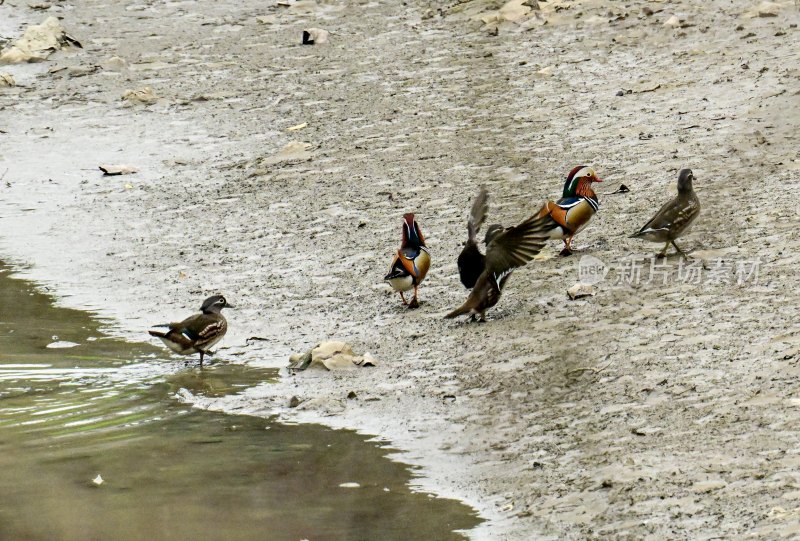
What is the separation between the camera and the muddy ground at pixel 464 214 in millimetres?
6867

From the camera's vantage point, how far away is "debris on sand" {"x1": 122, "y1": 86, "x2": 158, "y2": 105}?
53.0 ft

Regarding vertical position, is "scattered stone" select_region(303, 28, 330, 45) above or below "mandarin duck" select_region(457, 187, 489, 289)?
above

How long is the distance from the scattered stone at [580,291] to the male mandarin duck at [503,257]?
458 millimetres

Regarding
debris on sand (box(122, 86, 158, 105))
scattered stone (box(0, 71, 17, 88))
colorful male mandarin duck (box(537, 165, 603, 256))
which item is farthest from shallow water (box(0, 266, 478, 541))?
scattered stone (box(0, 71, 17, 88))

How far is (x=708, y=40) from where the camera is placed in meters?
15.1

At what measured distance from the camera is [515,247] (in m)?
9.10

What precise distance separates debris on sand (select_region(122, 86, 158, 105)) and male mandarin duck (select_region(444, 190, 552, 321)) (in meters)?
8.12

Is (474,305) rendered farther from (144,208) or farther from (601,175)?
(144,208)

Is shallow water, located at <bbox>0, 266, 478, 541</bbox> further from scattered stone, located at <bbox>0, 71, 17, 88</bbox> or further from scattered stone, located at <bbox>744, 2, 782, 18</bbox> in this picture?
scattered stone, located at <bbox>744, 2, 782, 18</bbox>

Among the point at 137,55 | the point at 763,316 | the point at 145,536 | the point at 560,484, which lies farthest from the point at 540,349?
the point at 137,55

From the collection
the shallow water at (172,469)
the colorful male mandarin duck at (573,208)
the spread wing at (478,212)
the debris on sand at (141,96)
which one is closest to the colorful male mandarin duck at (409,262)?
the spread wing at (478,212)

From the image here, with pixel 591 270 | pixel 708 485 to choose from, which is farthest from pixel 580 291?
pixel 708 485

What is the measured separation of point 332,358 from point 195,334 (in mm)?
1025

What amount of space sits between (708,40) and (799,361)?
846 centimetres
